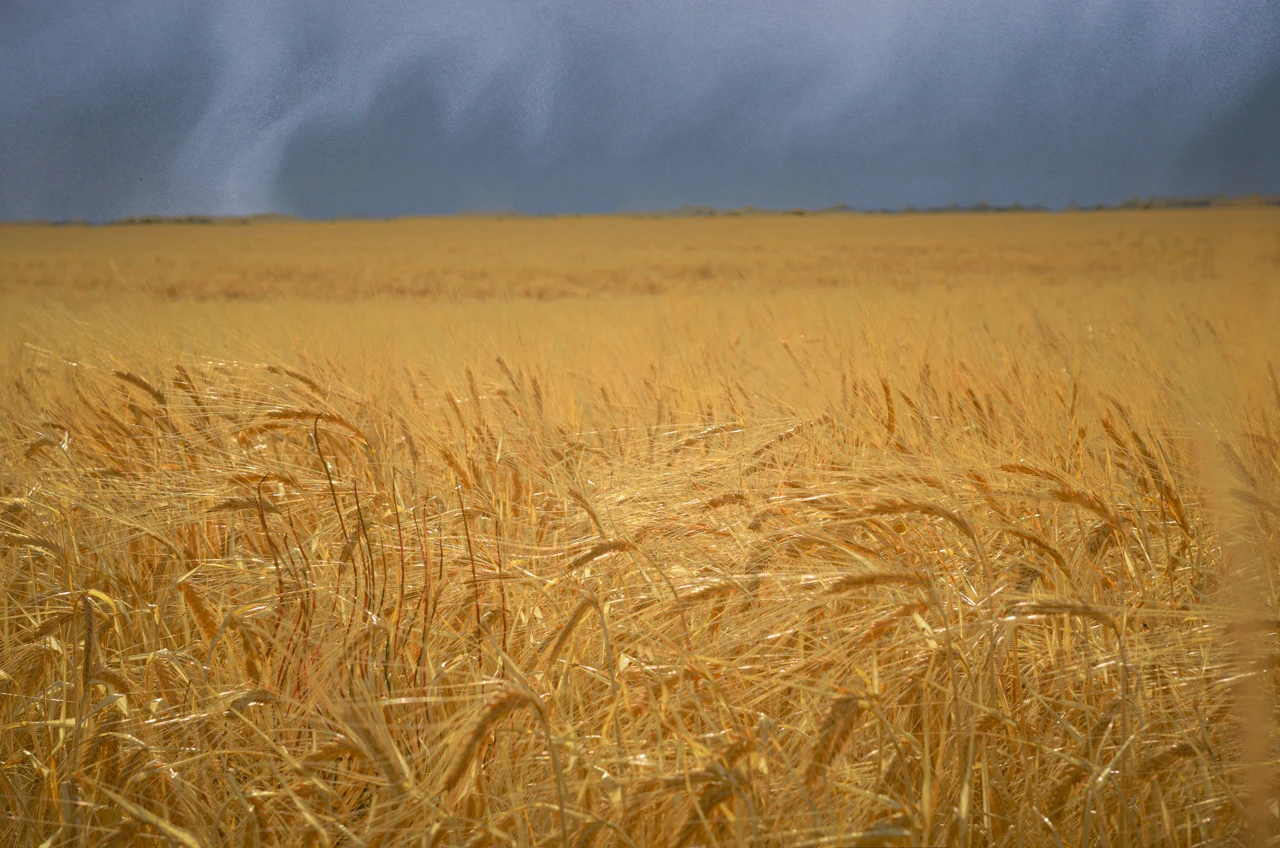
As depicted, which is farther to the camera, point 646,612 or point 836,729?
point 646,612

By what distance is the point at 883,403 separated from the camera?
2.37 meters

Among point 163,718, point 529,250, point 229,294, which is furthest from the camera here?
point 529,250

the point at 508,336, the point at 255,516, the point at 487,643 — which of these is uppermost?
the point at 508,336

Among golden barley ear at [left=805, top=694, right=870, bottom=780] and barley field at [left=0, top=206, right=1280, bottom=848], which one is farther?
barley field at [left=0, top=206, right=1280, bottom=848]

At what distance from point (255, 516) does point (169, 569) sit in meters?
0.19

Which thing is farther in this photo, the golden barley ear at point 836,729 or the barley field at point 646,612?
the barley field at point 646,612

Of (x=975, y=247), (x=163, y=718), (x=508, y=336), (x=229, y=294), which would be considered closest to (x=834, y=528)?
(x=163, y=718)

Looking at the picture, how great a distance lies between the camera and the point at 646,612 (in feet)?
3.95

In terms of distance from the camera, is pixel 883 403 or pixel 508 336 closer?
pixel 883 403

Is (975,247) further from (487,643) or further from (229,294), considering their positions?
(487,643)

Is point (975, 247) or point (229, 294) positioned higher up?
point (975, 247)

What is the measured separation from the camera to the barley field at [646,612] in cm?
97

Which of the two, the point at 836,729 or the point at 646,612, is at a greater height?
the point at 646,612

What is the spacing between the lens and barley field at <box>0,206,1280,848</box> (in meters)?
0.97
